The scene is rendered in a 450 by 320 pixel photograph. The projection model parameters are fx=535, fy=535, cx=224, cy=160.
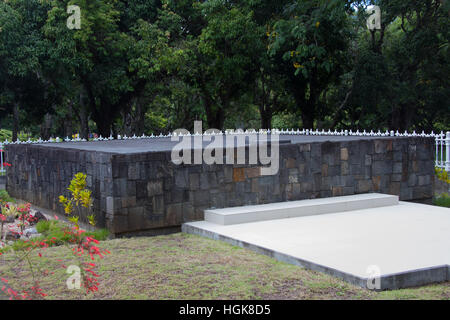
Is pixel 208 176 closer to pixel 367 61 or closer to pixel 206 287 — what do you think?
pixel 206 287

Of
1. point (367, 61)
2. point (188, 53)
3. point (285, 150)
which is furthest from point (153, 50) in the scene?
point (285, 150)

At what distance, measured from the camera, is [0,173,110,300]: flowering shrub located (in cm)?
434

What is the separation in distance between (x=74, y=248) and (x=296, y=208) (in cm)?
322

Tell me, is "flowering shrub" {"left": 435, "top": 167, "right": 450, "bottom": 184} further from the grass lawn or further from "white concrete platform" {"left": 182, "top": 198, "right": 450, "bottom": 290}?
the grass lawn

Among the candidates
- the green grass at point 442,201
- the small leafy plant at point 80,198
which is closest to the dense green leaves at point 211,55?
the green grass at point 442,201

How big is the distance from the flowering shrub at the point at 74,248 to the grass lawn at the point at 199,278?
0.10 meters

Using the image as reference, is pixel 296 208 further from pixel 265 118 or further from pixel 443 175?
pixel 265 118

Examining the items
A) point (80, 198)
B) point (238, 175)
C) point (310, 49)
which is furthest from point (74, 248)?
point (310, 49)

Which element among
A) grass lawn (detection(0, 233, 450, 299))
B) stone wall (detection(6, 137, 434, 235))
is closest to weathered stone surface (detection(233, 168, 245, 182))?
stone wall (detection(6, 137, 434, 235))

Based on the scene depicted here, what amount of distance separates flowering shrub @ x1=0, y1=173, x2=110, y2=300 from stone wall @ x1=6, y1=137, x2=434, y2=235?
24cm

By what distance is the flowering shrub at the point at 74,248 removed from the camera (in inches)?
171

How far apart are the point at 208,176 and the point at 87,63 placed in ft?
31.4
